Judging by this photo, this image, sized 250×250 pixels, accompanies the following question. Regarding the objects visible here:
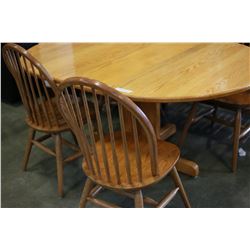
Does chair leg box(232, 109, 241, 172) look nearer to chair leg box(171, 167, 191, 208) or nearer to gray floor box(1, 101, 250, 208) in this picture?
gray floor box(1, 101, 250, 208)

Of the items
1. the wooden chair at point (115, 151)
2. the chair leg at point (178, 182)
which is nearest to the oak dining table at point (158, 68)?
the wooden chair at point (115, 151)

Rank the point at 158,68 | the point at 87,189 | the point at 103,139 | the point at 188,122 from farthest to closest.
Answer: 1. the point at 188,122
2. the point at 158,68
3. the point at 87,189
4. the point at 103,139

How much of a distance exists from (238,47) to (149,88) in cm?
83

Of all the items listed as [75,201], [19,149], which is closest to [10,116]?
[19,149]

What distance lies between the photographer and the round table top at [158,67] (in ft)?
5.46

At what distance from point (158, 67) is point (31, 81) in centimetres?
72

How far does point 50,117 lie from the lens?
2.17m

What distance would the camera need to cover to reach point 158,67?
194 centimetres

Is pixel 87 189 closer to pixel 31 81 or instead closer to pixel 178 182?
pixel 178 182

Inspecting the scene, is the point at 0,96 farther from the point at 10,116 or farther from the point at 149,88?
the point at 149,88

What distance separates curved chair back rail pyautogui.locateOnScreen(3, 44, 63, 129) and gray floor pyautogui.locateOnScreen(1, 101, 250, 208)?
468 millimetres

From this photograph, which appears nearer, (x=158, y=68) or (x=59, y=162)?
(x=158, y=68)

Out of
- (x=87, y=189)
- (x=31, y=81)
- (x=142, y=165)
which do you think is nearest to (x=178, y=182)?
(x=142, y=165)

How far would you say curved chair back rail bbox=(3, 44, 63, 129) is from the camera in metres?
1.79
